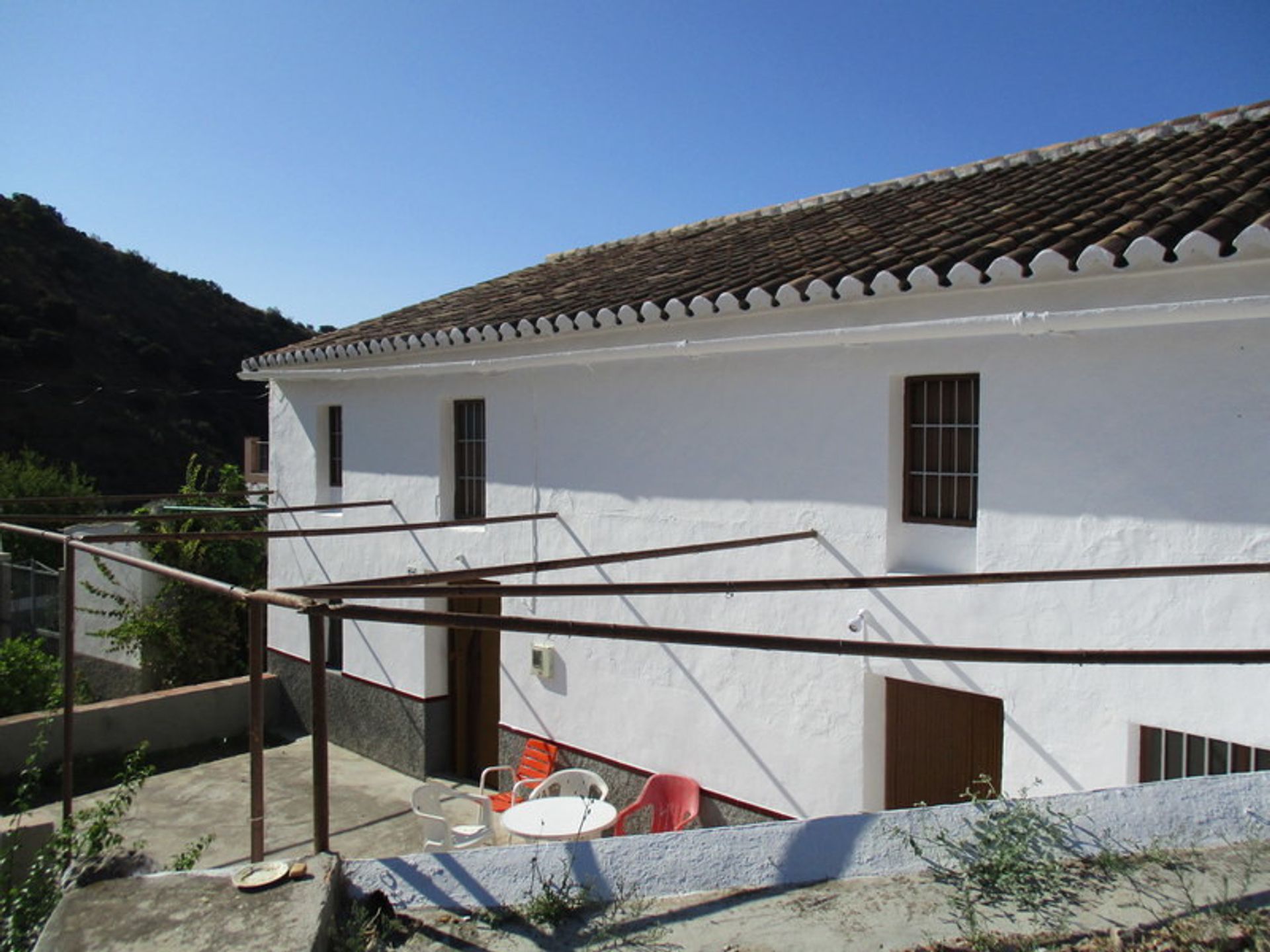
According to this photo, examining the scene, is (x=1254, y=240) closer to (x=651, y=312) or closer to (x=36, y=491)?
(x=651, y=312)

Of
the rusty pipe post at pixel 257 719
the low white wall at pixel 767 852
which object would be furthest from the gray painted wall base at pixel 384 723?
the low white wall at pixel 767 852

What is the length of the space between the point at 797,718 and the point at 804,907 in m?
3.85

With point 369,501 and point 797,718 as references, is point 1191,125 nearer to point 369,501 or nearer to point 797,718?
point 797,718

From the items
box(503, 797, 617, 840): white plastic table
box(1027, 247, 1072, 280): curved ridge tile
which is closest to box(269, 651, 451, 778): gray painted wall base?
box(503, 797, 617, 840): white plastic table

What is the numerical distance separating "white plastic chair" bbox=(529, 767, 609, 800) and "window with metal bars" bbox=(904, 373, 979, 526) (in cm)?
371

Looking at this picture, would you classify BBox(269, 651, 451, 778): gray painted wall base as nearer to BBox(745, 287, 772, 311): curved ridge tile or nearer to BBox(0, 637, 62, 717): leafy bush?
BBox(0, 637, 62, 717): leafy bush

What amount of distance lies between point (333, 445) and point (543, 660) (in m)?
5.21

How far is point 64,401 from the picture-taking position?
3222 centimetres

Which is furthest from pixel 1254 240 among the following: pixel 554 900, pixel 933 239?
pixel 554 900

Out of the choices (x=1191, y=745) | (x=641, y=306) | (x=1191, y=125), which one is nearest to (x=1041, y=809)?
(x=1191, y=745)

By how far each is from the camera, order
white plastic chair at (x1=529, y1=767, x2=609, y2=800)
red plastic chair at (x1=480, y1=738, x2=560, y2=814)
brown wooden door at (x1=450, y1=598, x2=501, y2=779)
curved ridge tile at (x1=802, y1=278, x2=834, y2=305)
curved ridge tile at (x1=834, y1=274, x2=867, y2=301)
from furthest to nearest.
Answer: brown wooden door at (x1=450, y1=598, x2=501, y2=779) < red plastic chair at (x1=480, y1=738, x2=560, y2=814) < white plastic chair at (x1=529, y1=767, x2=609, y2=800) < curved ridge tile at (x1=802, y1=278, x2=834, y2=305) < curved ridge tile at (x1=834, y1=274, x2=867, y2=301)

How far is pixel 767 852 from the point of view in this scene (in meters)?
3.35

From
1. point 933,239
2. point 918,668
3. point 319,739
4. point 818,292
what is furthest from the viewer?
point 933,239

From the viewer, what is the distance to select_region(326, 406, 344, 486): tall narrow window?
12.3 meters
